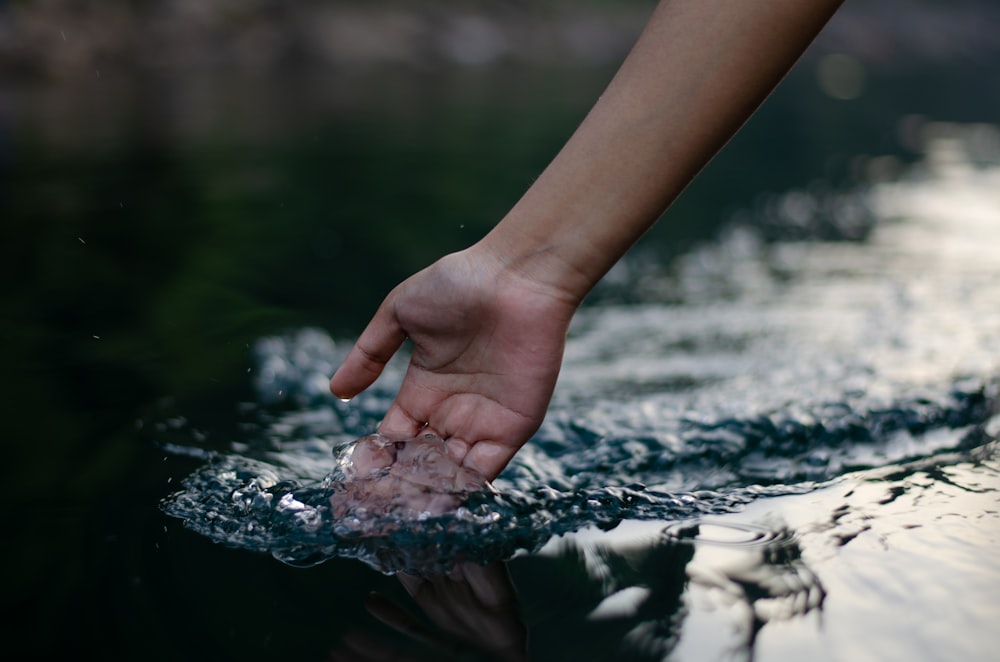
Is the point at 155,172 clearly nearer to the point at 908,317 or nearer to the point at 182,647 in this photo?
the point at 908,317

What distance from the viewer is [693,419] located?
2.56 metres

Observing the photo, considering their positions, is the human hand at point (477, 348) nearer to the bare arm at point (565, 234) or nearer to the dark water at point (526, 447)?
the bare arm at point (565, 234)

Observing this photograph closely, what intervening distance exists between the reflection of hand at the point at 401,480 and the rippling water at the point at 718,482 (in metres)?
0.03

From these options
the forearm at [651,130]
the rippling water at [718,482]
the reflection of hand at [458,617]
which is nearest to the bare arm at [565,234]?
the forearm at [651,130]

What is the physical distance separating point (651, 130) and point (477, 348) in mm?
560

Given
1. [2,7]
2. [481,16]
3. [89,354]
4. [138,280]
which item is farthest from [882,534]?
[481,16]

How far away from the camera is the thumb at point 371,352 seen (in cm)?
194

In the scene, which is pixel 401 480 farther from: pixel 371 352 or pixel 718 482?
pixel 718 482

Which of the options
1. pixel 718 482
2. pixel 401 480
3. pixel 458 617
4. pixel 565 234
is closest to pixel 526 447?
pixel 718 482

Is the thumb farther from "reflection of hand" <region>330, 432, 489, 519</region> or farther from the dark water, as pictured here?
the dark water

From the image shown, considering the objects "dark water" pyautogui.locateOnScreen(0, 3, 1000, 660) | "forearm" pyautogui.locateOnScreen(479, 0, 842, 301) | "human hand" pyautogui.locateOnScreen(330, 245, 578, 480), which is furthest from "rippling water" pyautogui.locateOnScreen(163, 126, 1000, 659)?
"forearm" pyautogui.locateOnScreen(479, 0, 842, 301)

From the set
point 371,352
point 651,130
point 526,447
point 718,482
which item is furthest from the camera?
point 526,447

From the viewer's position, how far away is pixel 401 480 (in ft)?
6.07

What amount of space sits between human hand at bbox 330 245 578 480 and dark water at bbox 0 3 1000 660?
17 cm
